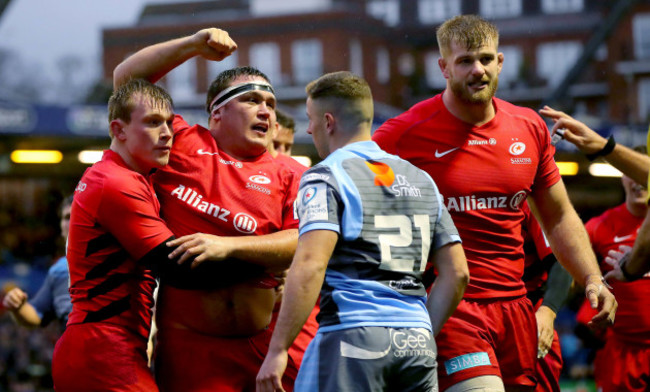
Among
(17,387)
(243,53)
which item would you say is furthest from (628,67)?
(17,387)

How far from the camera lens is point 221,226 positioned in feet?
15.4

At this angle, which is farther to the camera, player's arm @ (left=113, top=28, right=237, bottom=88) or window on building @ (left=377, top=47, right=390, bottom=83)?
window on building @ (left=377, top=47, right=390, bottom=83)

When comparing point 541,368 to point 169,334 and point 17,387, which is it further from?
point 17,387

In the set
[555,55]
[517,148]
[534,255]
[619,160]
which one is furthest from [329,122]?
[555,55]

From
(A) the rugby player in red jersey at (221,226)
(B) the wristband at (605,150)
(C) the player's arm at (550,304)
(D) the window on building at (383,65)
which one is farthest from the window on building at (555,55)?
(A) the rugby player in red jersey at (221,226)

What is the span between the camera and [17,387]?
1650 cm

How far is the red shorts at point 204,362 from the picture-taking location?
4.56m

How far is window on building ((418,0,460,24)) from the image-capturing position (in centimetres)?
6556

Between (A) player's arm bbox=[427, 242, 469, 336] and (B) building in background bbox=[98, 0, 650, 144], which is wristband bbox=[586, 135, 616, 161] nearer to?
(A) player's arm bbox=[427, 242, 469, 336]

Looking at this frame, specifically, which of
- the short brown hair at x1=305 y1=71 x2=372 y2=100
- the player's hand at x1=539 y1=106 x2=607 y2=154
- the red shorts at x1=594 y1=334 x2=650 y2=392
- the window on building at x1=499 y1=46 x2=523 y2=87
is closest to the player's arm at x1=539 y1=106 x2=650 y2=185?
the player's hand at x1=539 y1=106 x2=607 y2=154

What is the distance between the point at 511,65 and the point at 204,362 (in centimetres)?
5991

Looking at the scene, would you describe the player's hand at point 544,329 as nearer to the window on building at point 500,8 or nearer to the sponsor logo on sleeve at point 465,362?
the sponsor logo on sleeve at point 465,362

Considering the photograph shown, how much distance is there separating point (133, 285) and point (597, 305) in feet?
8.18

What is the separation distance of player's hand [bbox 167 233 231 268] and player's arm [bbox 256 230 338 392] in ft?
2.07
